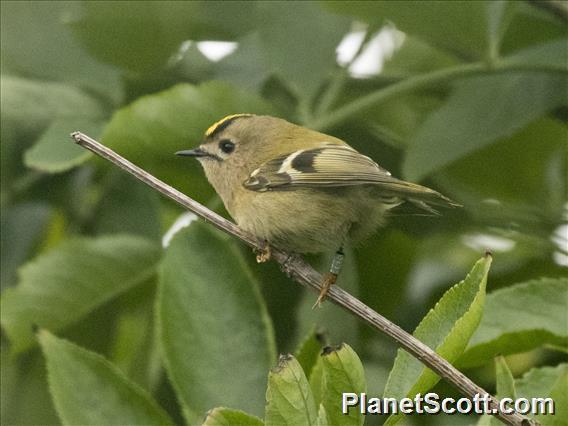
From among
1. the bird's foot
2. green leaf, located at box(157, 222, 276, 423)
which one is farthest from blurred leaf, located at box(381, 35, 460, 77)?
green leaf, located at box(157, 222, 276, 423)

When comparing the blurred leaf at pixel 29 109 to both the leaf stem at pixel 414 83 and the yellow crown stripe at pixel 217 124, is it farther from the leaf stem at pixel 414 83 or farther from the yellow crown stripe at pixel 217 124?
the leaf stem at pixel 414 83

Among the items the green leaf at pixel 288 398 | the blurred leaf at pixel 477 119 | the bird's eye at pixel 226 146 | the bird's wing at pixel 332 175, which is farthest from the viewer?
the bird's eye at pixel 226 146

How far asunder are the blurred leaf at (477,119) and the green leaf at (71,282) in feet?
2.07

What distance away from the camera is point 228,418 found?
145cm

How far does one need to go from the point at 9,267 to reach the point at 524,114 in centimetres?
124

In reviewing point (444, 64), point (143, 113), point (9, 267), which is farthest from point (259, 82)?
point (9, 267)

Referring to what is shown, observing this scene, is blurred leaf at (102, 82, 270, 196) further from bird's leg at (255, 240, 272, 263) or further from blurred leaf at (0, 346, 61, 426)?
blurred leaf at (0, 346, 61, 426)

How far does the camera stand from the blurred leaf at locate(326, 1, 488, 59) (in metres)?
2.21

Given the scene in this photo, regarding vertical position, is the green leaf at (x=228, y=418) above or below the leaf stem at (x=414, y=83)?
below

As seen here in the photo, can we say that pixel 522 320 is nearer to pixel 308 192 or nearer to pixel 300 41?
pixel 308 192

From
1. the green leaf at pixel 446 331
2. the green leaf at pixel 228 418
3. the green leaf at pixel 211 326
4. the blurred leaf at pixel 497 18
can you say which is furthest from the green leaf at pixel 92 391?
the blurred leaf at pixel 497 18

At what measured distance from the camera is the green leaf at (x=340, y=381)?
1.41 m

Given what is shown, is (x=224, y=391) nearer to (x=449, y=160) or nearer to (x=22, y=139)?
(x=449, y=160)

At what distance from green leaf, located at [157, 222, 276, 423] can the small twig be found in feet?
0.28
